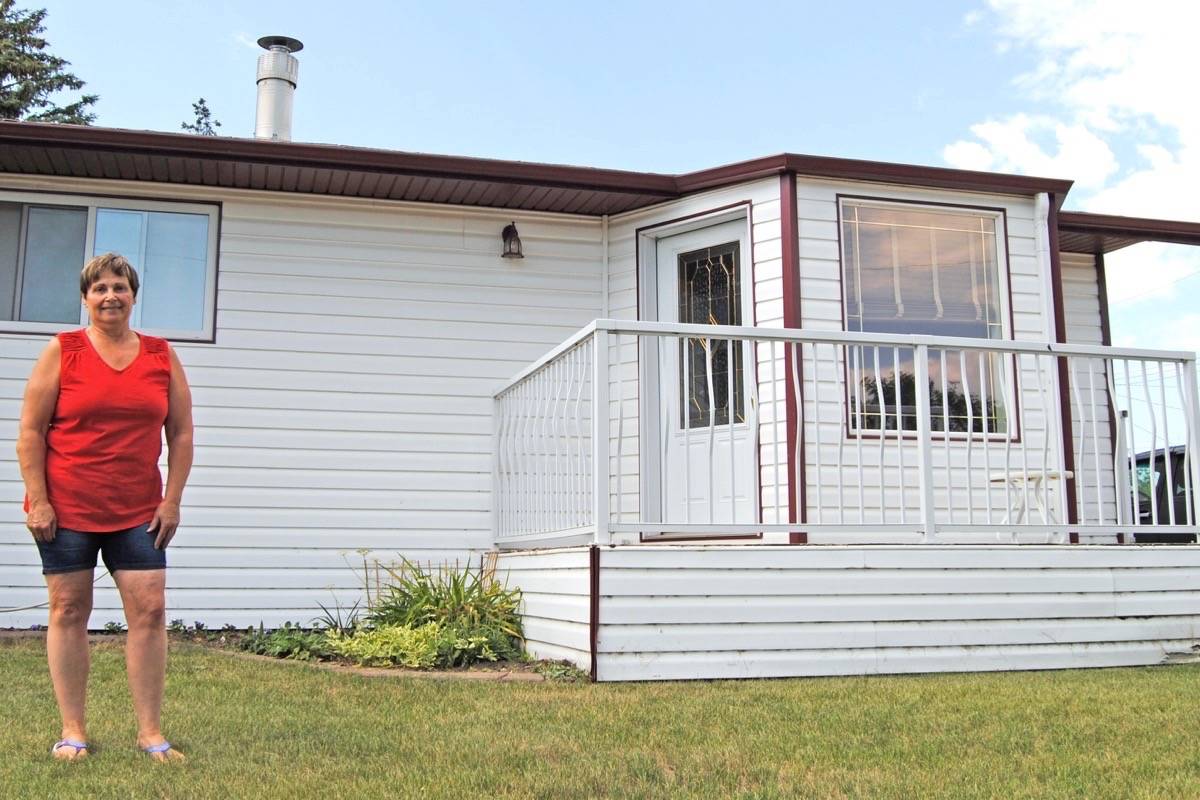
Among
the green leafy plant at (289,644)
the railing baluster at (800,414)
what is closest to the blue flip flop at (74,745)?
the green leafy plant at (289,644)

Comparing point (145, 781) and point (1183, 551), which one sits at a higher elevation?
point (1183, 551)

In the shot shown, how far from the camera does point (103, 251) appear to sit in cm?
694

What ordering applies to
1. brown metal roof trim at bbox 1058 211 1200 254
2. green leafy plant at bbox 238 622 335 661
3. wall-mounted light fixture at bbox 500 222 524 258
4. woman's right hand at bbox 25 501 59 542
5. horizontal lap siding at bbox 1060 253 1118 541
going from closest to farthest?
woman's right hand at bbox 25 501 59 542 → green leafy plant at bbox 238 622 335 661 → wall-mounted light fixture at bbox 500 222 524 258 → horizontal lap siding at bbox 1060 253 1118 541 → brown metal roof trim at bbox 1058 211 1200 254

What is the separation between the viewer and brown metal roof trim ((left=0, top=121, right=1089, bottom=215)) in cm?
659

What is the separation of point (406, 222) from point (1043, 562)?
441 centimetres

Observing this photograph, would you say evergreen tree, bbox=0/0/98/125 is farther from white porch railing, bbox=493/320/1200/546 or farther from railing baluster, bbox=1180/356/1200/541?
railing baluster, bbox=1180/356/1200/541

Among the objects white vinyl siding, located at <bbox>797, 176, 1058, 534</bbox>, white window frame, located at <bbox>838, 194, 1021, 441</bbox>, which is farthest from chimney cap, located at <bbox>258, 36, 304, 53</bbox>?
white window frame, located at <bbox>838, 194, 1021, 441</bbox>

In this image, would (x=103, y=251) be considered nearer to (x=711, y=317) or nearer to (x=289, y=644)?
(x=289, y=644)

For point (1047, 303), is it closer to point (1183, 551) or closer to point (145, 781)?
point (1183, 551)

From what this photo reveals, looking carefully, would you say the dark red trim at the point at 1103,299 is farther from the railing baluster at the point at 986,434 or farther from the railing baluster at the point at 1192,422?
the railing baluster at the point at 1192,422

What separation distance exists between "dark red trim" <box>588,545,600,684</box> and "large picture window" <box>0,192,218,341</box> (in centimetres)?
342

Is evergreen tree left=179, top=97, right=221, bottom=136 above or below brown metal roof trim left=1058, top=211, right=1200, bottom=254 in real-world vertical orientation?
above

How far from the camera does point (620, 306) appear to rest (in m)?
7.61

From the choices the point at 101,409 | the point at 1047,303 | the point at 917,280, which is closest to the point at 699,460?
the point at 917,280
